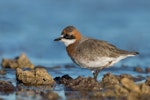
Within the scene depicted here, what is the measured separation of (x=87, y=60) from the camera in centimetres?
1366

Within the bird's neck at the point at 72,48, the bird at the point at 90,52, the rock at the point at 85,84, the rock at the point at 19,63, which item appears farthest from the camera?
the rock at the point at 19,63

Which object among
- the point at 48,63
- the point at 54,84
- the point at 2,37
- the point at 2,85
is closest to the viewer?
the point at 2,85

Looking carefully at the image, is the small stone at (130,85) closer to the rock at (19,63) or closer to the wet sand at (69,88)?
the wet sand at (69,88)

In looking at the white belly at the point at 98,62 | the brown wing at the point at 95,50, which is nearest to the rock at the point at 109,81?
the white belly at the point at 98,62

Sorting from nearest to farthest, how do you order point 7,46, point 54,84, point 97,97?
point 97,97 → point 54,84 → point 7,46

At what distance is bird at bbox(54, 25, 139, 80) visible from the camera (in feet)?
44.9

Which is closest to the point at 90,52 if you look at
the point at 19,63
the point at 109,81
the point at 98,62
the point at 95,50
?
the point at 95,50

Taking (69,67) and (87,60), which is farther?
(69,67)

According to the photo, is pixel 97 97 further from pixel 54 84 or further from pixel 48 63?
pixel 48 63

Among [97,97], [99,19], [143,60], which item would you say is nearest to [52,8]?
[99,19]

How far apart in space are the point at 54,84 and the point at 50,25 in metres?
12.4

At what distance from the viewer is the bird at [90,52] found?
44.9 ft

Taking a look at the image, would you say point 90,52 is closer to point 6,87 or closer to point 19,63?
point 6,87

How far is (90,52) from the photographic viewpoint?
1370 cm
